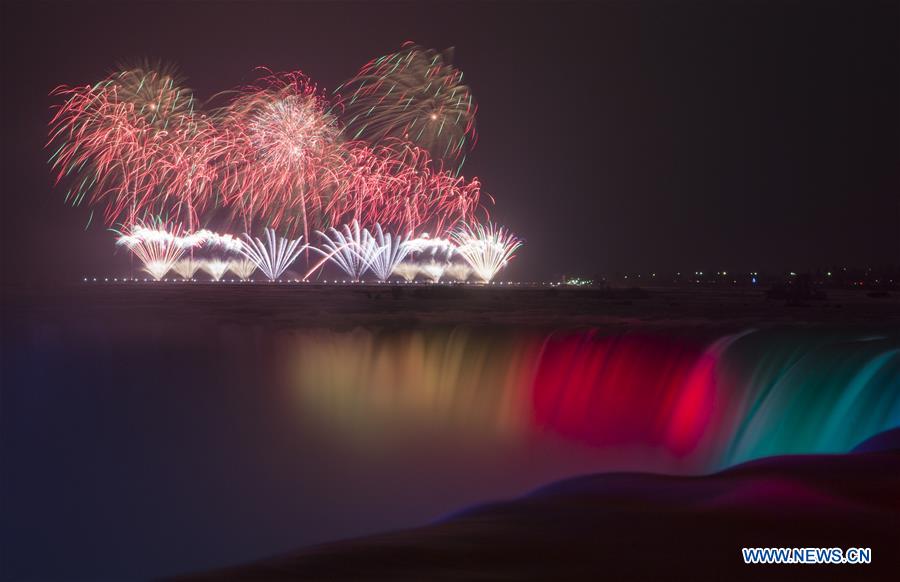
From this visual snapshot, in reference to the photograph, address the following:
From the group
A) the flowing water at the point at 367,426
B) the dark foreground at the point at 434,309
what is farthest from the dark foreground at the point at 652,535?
the dark foreground at the point at 434,309

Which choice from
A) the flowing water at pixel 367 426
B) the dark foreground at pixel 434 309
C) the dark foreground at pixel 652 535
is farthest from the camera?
the dark foreground at pixel 434 309

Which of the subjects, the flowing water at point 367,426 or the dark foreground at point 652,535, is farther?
the flowing water at point 367,426

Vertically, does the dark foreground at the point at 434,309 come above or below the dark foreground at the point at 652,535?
above

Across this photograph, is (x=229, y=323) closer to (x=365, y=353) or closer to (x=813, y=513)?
(x=365, y=353)

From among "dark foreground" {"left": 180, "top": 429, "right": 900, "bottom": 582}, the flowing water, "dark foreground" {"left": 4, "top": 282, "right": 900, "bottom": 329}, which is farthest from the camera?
"dark foreground" {"left": 4, "top": 282, "right": 900, "bottom": 329}

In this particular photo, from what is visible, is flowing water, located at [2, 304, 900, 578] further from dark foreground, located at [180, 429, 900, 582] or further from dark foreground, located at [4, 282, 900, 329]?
dark foreground, located at [180, 429, 900, 582]

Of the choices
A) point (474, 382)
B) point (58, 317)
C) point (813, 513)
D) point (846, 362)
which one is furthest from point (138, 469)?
point (58, 317)

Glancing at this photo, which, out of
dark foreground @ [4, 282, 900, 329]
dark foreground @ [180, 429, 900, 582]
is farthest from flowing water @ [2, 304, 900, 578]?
dark foreground @ [180, 429, 900, 582]

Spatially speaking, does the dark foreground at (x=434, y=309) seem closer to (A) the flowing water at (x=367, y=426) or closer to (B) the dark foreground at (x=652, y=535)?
(A) the flowing water at (x=367, y=426)

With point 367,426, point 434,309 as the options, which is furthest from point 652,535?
point 434,309
